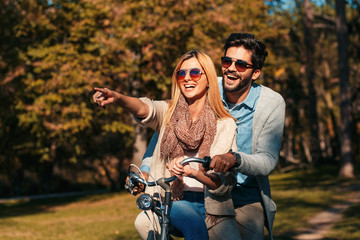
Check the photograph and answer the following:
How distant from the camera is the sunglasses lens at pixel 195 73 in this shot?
12.2ft

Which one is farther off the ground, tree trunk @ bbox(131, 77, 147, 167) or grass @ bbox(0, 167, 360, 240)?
tree trunk @ bbox(131, 77, 147, 167)

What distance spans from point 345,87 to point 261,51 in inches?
894

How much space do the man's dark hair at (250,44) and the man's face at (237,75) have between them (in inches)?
1.2

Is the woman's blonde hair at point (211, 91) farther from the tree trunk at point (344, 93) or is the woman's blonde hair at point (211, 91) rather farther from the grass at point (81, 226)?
the tree trunk at point (344, 93)

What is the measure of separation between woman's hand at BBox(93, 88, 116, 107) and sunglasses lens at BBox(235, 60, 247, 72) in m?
1.08

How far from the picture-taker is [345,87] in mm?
25828

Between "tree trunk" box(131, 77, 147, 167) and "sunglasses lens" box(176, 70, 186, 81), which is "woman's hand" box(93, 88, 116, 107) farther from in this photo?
"tree trunk" box(131, 77, 147, 167)

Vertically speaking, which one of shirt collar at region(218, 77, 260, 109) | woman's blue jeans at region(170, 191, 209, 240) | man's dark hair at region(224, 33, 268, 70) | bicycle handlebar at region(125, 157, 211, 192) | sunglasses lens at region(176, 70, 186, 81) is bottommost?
woman's blue jeans at region(170, 191, 209, 240)

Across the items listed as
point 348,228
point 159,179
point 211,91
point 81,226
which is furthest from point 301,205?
point 159,179

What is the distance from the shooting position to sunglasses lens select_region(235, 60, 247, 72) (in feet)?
13.1

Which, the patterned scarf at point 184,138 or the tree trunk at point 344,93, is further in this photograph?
the tree trunk at point 344,93

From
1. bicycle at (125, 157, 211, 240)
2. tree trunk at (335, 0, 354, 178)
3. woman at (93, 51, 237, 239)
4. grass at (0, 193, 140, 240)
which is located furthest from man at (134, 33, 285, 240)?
tree trunk at (335, 0, 354, 178)

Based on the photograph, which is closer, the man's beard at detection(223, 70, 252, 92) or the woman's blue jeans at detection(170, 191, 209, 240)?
the woman's blue jeans at detection(170, 191, 209, 240)

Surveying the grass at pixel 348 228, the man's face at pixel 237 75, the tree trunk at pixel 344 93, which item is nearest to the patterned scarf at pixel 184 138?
the man's face at pixel 237 75
